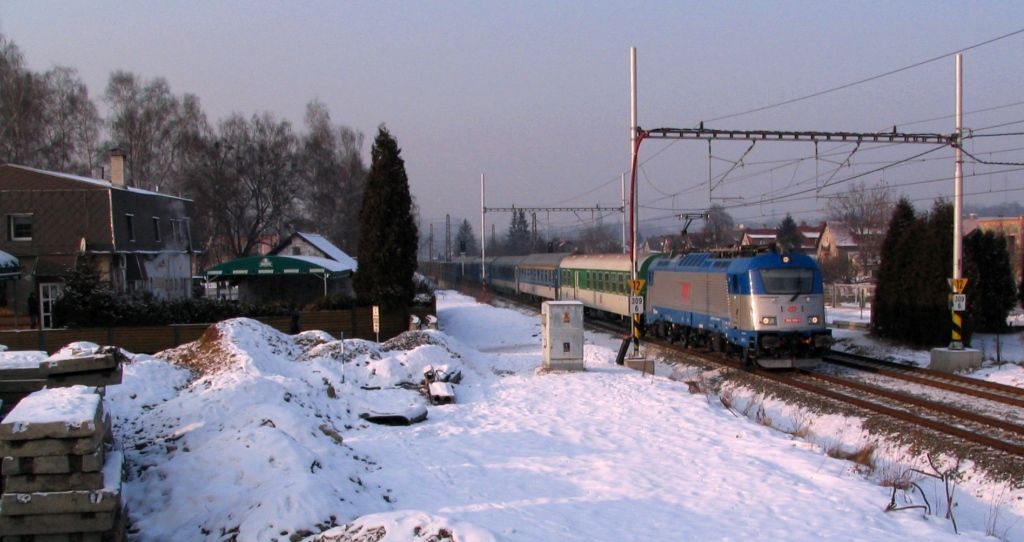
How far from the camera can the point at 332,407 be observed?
13.5 m

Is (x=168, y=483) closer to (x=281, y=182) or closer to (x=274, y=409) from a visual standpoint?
(x=274, y=409)

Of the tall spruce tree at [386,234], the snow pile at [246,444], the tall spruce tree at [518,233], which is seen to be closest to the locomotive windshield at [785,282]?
the snow pile at [246,444]

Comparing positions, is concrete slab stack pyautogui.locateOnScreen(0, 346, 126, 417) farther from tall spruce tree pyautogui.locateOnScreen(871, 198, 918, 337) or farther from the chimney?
the chimney

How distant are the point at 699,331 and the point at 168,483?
1716 centimetres

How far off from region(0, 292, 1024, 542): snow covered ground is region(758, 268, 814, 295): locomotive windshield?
9.95ft

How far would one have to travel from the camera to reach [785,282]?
18.8m

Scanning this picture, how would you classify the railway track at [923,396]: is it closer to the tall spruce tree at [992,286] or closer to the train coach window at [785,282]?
the train coach window at [785,282]

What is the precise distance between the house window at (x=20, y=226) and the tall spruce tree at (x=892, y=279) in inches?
1175

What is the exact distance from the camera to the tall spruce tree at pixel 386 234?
89.5 ft

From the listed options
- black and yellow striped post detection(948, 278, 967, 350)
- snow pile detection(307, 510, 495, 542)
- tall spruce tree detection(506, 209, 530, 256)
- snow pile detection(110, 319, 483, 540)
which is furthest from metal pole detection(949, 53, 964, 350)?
tall spruce tree detection(506, 209, 530, 256)

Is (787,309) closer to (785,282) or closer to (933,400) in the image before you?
(785,282)

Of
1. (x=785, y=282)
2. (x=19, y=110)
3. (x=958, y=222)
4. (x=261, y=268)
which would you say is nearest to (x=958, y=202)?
(x=958, y=222)

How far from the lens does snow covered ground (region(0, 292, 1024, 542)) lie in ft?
25.7

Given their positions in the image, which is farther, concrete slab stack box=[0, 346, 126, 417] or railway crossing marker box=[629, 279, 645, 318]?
railway crossing marker box=[629, 279, 645, 318]
